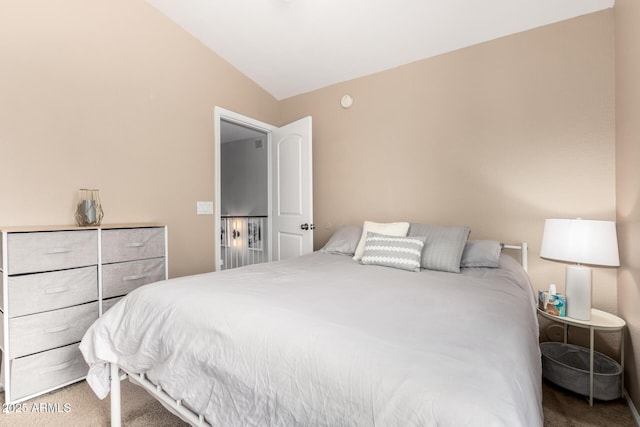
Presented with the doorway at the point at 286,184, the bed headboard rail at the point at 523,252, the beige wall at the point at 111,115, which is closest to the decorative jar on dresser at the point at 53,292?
the beige wall at the point at 111,115

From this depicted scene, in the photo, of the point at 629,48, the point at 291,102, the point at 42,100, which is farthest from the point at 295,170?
the point at 629,48

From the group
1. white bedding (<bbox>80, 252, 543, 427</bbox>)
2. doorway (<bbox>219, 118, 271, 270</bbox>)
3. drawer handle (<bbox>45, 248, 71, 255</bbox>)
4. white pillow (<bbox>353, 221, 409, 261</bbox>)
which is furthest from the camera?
doorway (<bbox>219, 118, 271, 270</bbox>)

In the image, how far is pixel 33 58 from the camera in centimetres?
201

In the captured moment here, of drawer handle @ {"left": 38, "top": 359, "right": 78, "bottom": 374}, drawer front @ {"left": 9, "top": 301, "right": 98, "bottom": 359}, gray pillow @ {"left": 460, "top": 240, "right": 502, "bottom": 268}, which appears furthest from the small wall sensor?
drawer handle @ {"left": 38, "top": 359, "right": 78, "bottom": 374}

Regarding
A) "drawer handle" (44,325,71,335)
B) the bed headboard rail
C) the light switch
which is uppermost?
the light switch

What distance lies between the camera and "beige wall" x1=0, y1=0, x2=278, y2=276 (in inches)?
77.1

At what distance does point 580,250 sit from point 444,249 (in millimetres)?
718

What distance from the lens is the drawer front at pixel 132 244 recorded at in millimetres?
2090

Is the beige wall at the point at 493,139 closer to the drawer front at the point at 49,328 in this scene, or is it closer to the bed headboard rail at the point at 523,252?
the bed headboard rail at the point at 523,252

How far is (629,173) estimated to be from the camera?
69.2 inches

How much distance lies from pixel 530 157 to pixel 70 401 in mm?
3424

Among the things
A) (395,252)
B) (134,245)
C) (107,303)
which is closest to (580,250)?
(395,252)

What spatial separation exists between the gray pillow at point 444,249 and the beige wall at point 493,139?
0.49 metres

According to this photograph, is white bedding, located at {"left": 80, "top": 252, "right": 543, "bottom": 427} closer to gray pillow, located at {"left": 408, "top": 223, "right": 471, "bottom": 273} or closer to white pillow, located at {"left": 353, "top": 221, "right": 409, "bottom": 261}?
gray pillow, located at {"left": 408, "top": 223, "right": 471, "bottom": 273}
